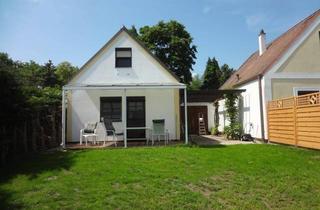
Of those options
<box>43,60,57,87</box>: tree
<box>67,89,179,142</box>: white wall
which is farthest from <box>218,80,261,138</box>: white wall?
<box>43,60,57,87</box>: tree

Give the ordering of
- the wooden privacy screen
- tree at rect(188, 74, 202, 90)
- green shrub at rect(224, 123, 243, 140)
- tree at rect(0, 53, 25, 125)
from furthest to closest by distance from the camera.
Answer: tree at rect(188, 74, 202, 90) < green shrub at rect(224, 123, 243, 140) < the wooden privacy screen < tree at rect(0, 53, 25, 125)

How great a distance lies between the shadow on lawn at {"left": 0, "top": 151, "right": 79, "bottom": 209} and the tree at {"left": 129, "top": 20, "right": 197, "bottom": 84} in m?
23.8

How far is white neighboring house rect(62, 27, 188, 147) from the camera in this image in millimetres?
15055

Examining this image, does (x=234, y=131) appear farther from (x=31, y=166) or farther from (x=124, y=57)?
(x=31, y=166)

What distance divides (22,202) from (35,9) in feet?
21.7

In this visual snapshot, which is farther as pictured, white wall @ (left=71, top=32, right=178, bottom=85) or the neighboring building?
the neighboring building

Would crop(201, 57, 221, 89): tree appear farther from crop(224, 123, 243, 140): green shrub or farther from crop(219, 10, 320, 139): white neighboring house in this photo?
crop(219, 10, 320, 139): white neighboring house

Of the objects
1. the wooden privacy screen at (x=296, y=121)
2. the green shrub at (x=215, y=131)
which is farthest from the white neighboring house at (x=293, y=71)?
the green shrub at (x=215, y=131)

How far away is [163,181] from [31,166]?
13.8ft

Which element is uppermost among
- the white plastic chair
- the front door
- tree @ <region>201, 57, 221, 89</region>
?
tree @ <region>201, 57, 221, 89</region>

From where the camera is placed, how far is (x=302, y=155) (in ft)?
33.8

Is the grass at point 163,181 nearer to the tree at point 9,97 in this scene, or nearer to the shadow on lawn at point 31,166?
the shadow on lawn at point 31,166

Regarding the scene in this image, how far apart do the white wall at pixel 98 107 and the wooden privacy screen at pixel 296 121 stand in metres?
4.72

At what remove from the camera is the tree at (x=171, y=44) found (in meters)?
33.2
